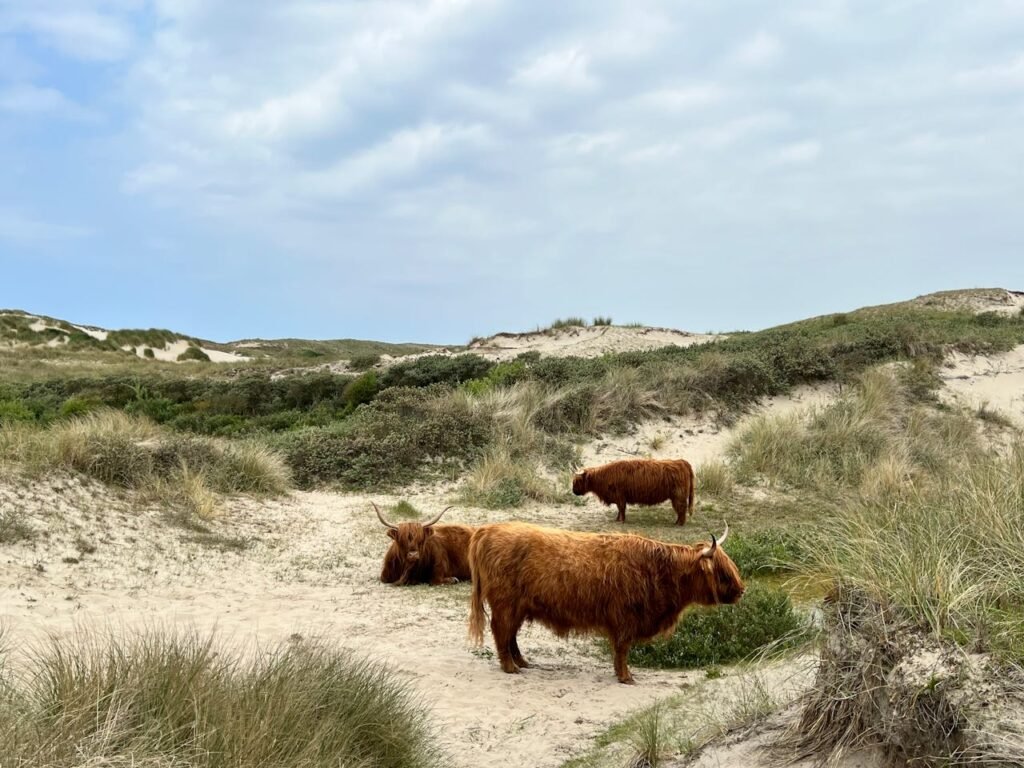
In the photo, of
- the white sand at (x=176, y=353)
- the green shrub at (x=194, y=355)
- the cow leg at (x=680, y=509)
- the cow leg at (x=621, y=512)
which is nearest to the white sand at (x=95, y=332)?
the white sand at (x=176, y=353)

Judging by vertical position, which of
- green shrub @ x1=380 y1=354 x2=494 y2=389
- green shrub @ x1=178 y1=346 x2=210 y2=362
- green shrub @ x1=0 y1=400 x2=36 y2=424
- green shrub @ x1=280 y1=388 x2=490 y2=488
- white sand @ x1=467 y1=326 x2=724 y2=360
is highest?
green shrub @ x1=178 y1=346 x2=210 y2=362

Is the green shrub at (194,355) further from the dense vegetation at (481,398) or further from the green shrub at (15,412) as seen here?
the green shrub at (15,412)

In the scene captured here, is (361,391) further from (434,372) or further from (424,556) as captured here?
(424,556)

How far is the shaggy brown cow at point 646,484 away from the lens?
12688 mm

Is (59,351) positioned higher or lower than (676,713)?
higher

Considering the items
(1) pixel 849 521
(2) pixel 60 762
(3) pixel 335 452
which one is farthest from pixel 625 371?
(2) pixel 60 762

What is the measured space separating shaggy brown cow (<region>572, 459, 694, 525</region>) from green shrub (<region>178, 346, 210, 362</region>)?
4047 centimetres

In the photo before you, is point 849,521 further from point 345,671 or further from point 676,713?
point 345,671

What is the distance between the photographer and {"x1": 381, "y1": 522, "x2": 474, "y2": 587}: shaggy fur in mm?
9227

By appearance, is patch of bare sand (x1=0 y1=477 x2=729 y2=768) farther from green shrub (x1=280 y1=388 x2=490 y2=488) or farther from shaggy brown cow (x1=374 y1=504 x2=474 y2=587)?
green shrub (x1=280 y1=388 x2=490 y2=488)

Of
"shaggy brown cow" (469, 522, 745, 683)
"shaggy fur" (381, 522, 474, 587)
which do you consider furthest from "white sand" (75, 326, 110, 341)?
"shaggy brown cow" (469, 522, 745, 683)

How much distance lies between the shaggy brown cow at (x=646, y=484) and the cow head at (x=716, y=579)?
6.58 m

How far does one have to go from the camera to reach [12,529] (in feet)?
28.9

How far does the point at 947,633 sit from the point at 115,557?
320 inches
